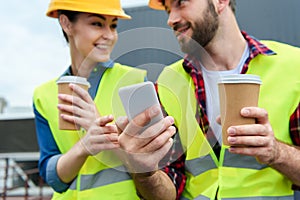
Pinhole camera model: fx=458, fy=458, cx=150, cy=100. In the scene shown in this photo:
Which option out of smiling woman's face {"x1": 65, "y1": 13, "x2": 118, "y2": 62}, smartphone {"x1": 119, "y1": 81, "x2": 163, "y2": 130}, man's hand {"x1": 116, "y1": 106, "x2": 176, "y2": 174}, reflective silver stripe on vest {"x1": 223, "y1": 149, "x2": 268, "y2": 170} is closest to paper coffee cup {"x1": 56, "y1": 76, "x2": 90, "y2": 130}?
smiling woman's face {"x1": 65, "y1": 13, "x2": 118, "y2": 62}

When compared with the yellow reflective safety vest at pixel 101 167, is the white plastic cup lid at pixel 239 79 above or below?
above

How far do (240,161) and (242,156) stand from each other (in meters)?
0.02

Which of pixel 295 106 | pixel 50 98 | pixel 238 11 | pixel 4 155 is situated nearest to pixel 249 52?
pixel 295 106

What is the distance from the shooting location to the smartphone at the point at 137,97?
4.76ft

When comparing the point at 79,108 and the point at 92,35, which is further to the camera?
the point at 92,35

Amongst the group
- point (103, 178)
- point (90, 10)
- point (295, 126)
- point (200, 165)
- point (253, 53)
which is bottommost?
point (103, 178)

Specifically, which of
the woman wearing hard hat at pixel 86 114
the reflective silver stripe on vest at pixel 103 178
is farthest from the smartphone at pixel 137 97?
the reflective silver stripe on vest at pixel 103 178

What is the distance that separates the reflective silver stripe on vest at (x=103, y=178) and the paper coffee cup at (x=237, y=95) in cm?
74

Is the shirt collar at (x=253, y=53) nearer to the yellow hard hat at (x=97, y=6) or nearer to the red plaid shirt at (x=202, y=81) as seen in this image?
the red plaid shirt at (x=202, y=81)

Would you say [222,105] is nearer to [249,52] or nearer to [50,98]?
[249,52]

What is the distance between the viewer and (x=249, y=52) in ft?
6.90

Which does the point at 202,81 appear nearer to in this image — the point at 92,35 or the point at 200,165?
the point at 200,165

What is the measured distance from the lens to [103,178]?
2143 millimetres

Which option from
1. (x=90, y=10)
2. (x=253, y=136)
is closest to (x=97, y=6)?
(x=90, y=10)
